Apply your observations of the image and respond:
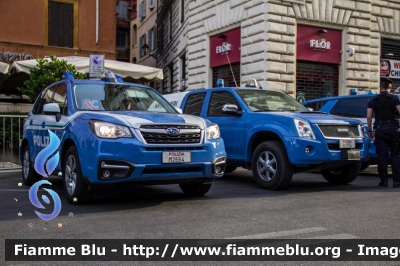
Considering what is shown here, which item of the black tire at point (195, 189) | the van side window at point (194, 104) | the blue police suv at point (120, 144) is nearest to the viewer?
the blue police suv at point (120, 144)

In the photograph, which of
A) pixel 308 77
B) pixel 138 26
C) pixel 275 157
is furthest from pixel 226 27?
pixel 138 26

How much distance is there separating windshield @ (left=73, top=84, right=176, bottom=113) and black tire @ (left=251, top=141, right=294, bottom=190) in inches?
64.6

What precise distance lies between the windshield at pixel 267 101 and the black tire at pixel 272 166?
902 mm

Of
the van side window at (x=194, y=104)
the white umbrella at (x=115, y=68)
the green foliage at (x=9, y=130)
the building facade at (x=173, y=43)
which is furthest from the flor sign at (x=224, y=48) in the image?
the green foliage at (x=9, y=130)

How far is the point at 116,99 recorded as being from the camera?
23.6 ft

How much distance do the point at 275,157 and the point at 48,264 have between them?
4.64 metres

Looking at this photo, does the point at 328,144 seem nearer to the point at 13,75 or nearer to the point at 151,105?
the point at 151,105

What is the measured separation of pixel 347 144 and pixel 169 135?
3.15m

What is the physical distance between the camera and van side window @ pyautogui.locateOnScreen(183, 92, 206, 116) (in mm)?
9859

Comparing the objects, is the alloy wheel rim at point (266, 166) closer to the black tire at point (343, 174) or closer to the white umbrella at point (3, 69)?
the black tire at point (343, 174)

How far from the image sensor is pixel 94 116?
623 cm

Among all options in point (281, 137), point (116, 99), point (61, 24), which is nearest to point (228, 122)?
point (281, 137)

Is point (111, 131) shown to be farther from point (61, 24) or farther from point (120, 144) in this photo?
point (61, 24)

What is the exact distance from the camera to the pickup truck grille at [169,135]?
6043 millimetres
